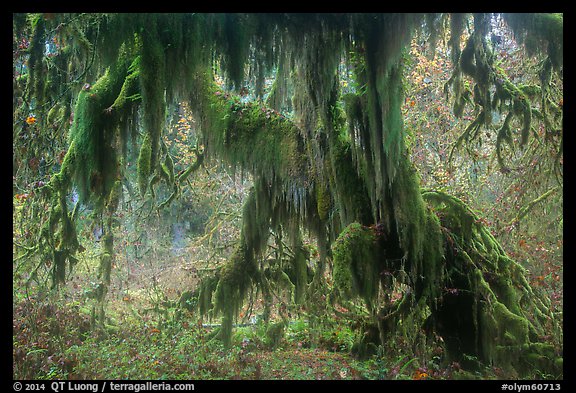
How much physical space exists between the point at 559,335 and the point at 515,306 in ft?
2.50

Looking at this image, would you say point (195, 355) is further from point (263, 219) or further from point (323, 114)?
point (323, 114)

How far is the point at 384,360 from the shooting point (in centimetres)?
680

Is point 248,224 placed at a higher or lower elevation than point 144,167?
lower

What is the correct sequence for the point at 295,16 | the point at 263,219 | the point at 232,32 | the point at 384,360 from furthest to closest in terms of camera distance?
the point at 263,219 → the point at 384,360 → the point at 232,32 → the point at 295,16

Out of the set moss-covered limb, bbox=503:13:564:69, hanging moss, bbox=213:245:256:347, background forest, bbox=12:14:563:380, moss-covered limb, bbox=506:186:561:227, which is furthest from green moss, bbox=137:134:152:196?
moss-covered limb, bbox=506:186:561:227

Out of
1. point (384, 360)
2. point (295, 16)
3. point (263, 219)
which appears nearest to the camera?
point (295, 16)

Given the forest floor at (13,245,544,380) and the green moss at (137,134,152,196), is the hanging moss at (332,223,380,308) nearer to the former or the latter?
the forest floor at (13,245,544,380)

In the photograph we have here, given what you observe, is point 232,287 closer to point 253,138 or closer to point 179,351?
point 179,351

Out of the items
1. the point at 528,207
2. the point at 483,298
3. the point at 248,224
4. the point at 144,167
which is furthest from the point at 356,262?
the point at 528,207

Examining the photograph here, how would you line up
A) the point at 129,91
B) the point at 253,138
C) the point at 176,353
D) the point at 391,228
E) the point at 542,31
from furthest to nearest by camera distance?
the point at 176,353, the point at 253,138, the point at 129,91, the point at 391,228, the point at 542,31

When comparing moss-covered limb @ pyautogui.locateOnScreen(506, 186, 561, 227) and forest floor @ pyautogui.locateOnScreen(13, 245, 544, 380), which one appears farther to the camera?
moss-covered limb @ pyautogui.locateOnScreen(506, 186, 561, 227)
